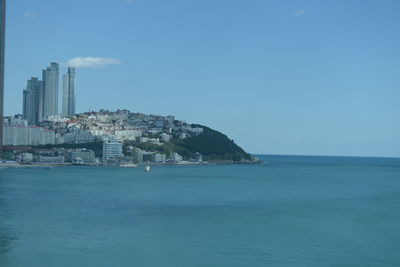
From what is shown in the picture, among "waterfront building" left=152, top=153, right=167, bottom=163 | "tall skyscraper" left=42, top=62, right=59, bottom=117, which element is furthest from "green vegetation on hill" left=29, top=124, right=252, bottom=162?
"tall skyscraper" left=42, top=62, right=59, bottom=117

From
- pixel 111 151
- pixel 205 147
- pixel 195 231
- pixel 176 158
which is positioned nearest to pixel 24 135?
pixel 111 151

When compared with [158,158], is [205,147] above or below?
above

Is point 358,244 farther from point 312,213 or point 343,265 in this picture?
point 312,213

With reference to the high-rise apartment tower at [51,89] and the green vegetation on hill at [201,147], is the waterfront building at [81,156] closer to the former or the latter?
the green vegetation on hill at [201,147]

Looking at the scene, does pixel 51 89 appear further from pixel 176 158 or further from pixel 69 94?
pixel 176 158

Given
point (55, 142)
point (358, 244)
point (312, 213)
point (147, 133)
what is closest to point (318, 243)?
point (358, 244)

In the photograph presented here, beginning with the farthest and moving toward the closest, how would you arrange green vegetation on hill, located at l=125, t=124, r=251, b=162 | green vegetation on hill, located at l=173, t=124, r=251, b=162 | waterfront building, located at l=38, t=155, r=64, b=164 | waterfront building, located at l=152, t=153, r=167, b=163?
1. green vegetation on hill, located at l=173, t=124, r=251, b=162
2. green vegetation on hill, located at l=125, t=124, r=251, b=162
3. waterfront building, located at l=152, t=153, r=167, b=163
4. waterfront building, located at l=38, t=155, r=64, b=164

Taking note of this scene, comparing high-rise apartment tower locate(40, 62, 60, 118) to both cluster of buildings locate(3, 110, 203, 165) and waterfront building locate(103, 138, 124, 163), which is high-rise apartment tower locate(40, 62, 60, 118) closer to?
cluster of buildings locate(3, 110, 203, 165)
